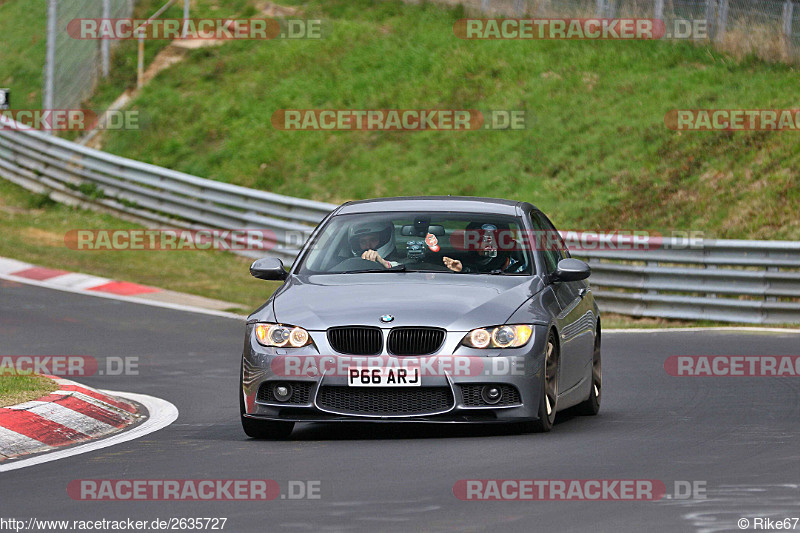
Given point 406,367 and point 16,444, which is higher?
point 406,367

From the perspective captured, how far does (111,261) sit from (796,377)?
44.2 ft

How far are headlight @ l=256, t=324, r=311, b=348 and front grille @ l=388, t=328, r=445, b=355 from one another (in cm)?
51

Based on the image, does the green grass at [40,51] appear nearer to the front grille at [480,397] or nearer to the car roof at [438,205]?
the car roof at [438,205]

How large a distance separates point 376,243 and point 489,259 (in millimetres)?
754

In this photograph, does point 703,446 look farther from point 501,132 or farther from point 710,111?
point 501,132

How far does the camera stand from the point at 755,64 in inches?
1083

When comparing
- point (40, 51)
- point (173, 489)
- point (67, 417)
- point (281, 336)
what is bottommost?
point (67, 417)

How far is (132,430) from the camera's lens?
1005 cm

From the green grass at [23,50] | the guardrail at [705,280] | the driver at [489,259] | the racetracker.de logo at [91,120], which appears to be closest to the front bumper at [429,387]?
the driver at [489,259]

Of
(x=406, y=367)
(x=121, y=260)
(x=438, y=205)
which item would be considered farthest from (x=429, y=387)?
(x=121, y=260)

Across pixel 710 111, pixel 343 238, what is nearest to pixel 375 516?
pixel 343 238

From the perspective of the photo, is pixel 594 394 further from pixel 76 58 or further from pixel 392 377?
pixel 76 58

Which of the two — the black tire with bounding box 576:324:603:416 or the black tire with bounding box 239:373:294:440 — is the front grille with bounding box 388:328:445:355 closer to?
the black tire with bounding box 239:373:294:440

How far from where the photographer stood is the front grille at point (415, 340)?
29.2 ft
